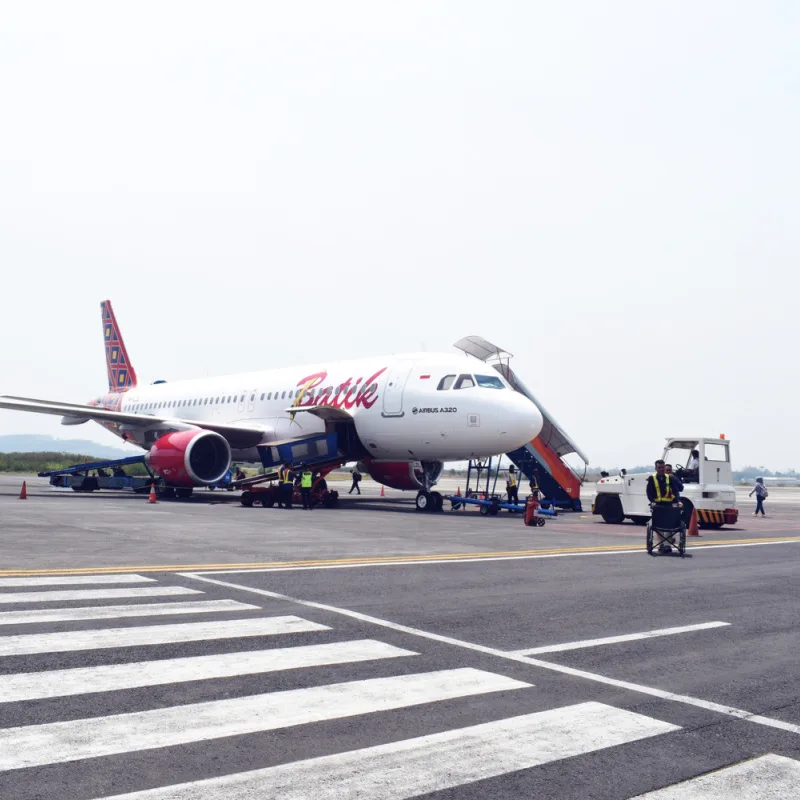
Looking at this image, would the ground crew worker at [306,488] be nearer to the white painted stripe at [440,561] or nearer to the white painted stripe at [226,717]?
the white painted stripe at [440,561]

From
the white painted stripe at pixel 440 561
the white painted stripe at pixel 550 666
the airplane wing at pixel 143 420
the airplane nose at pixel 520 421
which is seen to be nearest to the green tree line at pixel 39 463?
the airplane wing at pixel 143 420

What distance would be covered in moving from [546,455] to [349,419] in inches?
261

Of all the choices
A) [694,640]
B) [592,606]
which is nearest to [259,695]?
[694,640]

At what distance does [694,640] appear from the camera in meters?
7.44

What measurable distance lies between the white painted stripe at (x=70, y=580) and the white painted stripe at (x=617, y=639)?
494 cm

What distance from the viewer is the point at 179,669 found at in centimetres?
600

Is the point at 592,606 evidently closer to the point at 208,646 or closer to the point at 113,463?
the point at 208,646

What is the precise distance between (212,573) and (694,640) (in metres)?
5.85

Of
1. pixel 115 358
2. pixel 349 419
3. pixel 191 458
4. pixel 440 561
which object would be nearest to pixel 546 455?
pixel 349 419

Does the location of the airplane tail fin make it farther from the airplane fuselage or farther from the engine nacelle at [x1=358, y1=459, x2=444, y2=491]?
the engine nacelle at [x1=358, y1=459, x2=444, y2=491]

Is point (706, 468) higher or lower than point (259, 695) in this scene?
higher

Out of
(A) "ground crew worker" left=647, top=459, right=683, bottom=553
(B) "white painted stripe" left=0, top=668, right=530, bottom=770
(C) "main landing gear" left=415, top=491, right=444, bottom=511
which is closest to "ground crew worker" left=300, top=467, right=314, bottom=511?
(C) "main landing gear" left=415, top=491, right=444, bottom=511

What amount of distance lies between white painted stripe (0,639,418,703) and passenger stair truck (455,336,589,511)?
21.7 meters

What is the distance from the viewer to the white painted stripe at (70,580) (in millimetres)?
9477
